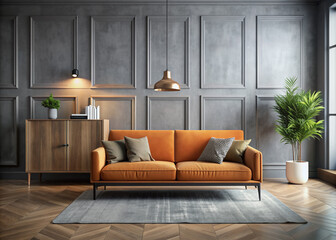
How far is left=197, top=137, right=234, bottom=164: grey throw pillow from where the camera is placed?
12.4 feet

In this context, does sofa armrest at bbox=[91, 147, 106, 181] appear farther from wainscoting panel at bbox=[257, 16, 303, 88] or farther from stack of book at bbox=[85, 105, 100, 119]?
wainscoting panel at bbox=[257, 16, 303, 88]

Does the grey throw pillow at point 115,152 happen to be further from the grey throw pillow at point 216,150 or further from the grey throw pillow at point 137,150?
the grey throw pillow at point 216,150

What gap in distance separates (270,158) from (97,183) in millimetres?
3055

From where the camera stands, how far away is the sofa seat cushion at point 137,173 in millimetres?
3461

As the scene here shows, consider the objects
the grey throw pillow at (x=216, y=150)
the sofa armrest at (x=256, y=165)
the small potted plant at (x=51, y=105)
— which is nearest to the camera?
the sofa armrest at (x=256, y=165)

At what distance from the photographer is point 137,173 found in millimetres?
3480

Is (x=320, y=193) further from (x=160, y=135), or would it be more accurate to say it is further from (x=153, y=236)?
(x=153, y=236)

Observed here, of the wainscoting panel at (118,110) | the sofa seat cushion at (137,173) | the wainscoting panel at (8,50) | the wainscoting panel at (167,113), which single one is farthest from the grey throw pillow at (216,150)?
the wainscoting panel at (8,50)

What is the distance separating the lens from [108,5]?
16.1 ft

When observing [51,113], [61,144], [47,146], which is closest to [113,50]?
[51,113]

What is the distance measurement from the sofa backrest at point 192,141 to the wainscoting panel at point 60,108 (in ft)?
6.46

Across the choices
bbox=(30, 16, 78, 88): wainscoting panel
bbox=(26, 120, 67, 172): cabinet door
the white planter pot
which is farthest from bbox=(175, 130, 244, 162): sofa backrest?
bbox=(30, 16, 78, 88): wainscoting panel

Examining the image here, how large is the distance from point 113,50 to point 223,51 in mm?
1941

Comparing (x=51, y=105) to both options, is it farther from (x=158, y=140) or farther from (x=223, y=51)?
(x=223, y=51)
